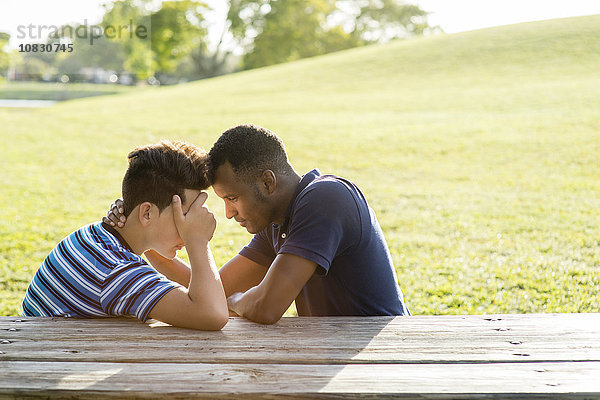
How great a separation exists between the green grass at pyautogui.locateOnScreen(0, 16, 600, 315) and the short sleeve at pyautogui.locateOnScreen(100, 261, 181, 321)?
11.8 feet

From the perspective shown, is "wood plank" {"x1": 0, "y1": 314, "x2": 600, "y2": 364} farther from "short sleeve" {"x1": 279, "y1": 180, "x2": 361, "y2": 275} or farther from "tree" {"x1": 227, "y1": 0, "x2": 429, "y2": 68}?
"tree" {"x1": 227, "y1": 0, "x2": 429, "y2": 68}

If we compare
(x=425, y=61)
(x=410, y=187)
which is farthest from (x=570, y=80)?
(x=410, y=187)

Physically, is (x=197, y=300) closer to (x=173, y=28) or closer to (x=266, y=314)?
(x=266, y=314)

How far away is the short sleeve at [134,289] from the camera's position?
264cm

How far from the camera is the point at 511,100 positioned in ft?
70.0

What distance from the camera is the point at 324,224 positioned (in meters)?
2.75

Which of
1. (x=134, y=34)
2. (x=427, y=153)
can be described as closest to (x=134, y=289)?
(x=427, y=153)

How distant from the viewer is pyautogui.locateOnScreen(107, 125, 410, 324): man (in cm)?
276

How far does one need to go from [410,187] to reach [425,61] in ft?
66.3

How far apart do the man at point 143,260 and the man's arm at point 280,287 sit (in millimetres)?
178

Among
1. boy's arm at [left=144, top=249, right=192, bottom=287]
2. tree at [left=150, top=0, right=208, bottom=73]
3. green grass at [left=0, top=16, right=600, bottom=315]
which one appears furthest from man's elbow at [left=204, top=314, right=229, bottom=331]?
tree at [left=150, top=0, right=208, bottom=73]

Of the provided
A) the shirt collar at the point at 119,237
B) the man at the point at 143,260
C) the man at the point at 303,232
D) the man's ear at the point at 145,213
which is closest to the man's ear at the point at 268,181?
the man at the point at 303,232

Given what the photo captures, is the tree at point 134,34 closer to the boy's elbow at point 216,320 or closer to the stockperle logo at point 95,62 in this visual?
the stockperle logo at point 95,62

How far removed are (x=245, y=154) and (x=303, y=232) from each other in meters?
0.56
